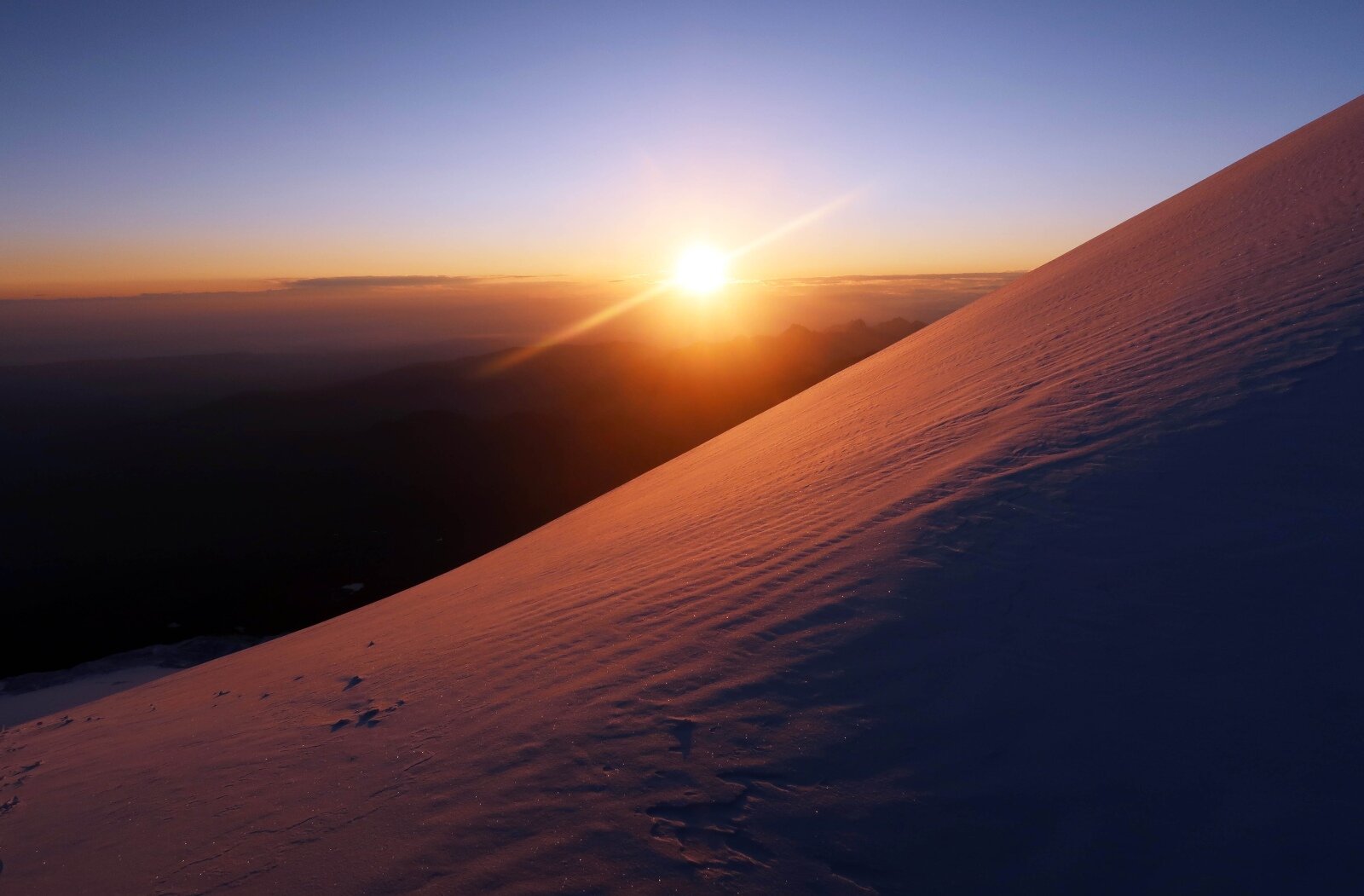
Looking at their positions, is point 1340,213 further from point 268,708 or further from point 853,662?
point 268,708

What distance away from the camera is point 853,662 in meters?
2.94

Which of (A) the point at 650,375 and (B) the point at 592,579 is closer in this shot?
(B) the point at 592,579

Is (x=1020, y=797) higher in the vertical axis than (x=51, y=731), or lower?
lower

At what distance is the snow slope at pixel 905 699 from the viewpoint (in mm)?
2119

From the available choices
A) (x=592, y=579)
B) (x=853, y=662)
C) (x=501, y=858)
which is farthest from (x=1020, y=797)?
(x=592, y=579)

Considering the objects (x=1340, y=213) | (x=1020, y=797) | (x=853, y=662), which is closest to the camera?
(x=1020, y=797)

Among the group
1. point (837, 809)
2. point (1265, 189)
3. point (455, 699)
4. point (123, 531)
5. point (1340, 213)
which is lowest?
point (837, 809)

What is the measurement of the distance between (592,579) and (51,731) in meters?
4.76

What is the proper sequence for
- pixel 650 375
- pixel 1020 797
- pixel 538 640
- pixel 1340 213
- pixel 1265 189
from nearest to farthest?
pixel 1020 797, pixel 538 640, pixel 1340 213, pixel 1265 189, pixel 650 375

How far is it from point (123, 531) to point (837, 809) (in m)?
36.5

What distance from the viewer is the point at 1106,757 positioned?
224 cm

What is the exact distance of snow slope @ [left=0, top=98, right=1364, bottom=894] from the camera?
2.12m

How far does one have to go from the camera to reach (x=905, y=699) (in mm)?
2664

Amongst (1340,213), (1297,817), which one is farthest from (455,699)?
(1340,213)
